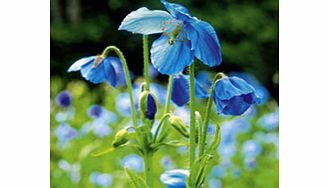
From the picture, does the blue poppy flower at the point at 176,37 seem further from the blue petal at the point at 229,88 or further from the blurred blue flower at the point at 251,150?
the blurred blue flower at the point at 251,150

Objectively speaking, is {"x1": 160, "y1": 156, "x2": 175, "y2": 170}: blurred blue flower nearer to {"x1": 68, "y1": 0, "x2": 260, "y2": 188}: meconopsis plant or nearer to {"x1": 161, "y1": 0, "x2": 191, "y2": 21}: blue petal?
{"x1": 68, "y1": 0, "x2": 260, "y2": 188}: meconopsis plant

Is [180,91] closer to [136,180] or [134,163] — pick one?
[136,180]

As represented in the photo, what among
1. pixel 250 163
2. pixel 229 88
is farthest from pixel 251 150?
pixel 229 88

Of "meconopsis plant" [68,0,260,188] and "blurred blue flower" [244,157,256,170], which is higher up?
"meconopsis plant" [68,0,260,188]

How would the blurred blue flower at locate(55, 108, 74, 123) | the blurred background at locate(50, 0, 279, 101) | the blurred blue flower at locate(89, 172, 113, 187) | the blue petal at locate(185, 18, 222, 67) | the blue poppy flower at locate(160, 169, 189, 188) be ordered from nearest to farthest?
the blue petal at locate(185, 18, 222, 67), the blue poppy flower at locate(160, 169, 189, 188), the blurred blue flower at locate(89, 172, 113, 187), the blurred blue flower at locate(55, 108, 74, 123), the blurred background at locate(50, 0, 279, 101)

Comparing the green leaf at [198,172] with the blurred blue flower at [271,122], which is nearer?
the green leaf at [198,172]

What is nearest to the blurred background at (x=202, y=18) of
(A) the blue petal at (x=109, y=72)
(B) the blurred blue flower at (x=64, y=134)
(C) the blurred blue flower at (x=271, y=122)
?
(C) the blurred blue flower at (x=271, y=122)

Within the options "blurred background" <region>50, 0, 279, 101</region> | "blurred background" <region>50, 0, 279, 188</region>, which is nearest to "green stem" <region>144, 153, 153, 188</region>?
"blurred background" <region>50, 0, 279, 188</region>

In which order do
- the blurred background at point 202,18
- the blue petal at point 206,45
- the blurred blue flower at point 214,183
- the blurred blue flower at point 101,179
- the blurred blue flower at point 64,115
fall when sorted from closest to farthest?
the blue petal at point 206,45, the blurred blue flower at point 101,179, the blurred blue flower at point 214,183, the blurred blue flower at point 64,115, the blurred background at point 202,18
